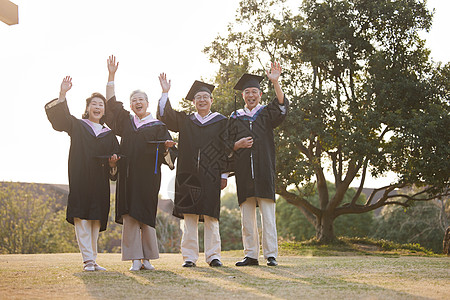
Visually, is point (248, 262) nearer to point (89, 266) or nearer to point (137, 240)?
point (137, 240)

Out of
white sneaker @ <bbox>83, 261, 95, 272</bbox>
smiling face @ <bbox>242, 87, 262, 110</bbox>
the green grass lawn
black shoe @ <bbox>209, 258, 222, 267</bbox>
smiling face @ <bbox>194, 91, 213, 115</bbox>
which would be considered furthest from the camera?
smiling face @ <bbox>242, 87, 262, 110</bbox>

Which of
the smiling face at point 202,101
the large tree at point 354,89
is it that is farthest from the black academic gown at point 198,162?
the large tree at point 354,89

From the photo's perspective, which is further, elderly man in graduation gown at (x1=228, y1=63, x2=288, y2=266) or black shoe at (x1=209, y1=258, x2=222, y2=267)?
elderly man in graduation gown at (x1=228, y1=63, x2=288, y2=266)

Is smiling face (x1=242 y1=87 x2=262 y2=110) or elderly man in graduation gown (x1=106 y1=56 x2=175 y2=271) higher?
smiling face (x1=242 y1=87 x2=262 y2=110)

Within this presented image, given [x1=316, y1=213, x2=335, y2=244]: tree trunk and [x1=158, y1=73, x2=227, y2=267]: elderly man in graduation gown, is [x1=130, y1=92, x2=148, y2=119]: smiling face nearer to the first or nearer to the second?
[x1=158, y1=73, x2=227, y2=267]: elderly man in graduation gown

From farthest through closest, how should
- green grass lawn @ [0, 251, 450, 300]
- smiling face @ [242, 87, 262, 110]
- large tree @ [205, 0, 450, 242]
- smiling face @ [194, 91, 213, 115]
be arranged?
1. large tree @ [205, 0, 450, 242]
2. smiling face @ [242, 87, 262, 110]
3. smiling face @ [194, 91, 213, 115]
4. green grass lawn @ [0, 251, 450, 300]

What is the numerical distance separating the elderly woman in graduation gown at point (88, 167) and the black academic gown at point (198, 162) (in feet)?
2.58

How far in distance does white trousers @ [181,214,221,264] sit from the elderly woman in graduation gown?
3.08 feet

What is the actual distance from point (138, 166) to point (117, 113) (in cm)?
73

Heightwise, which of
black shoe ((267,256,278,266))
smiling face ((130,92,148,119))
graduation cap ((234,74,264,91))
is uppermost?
graduation cap ((234,74,264,91))

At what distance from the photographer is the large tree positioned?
12.6 metres

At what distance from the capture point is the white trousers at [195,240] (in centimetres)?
587

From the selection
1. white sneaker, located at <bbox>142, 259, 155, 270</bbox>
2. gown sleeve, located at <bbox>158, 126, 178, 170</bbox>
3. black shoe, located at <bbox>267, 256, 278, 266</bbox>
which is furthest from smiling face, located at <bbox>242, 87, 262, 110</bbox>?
white sneaker, located at <bbox>142, 259, 155, 270</bbox>

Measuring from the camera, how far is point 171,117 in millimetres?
6160
